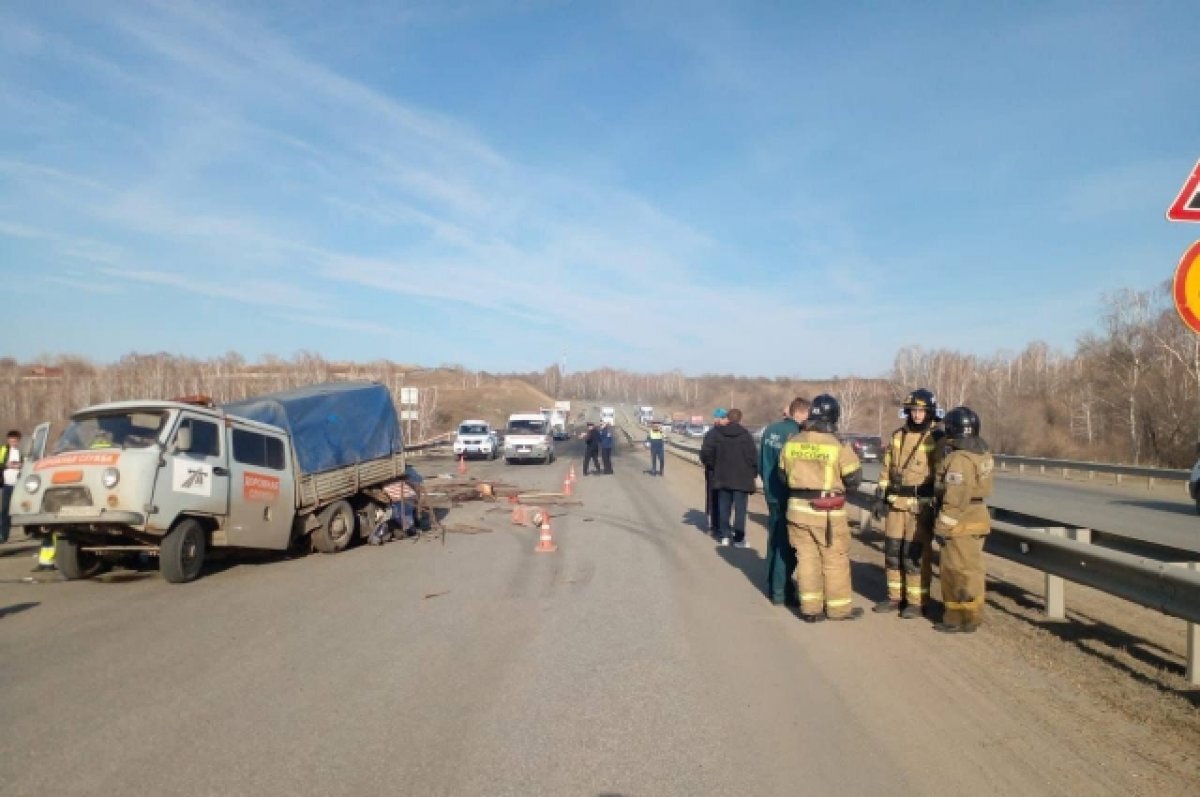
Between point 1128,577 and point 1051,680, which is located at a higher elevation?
point 1128,577

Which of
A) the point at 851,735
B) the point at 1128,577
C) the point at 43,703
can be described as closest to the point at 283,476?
the point at 43,703

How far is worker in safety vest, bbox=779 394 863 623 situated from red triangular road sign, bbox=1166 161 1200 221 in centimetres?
344

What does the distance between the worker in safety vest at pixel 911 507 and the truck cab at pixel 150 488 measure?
25.2ft

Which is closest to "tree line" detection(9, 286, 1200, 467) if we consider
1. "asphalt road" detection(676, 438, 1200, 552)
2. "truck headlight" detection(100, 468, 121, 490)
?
"asphalt road" detection(676, 438, 1200, 552)

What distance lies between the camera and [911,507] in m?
8.09

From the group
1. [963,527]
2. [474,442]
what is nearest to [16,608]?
[963,527]

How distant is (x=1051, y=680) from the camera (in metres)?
6.13

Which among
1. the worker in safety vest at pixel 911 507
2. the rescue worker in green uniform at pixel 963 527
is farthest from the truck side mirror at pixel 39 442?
the rescue worker in green uniform at pixel 963 527

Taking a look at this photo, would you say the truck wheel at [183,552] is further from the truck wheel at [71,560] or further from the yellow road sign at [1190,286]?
the yellow road sign at [1190,286]

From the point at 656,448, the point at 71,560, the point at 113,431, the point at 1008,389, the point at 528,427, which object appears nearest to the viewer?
the point at 71,560

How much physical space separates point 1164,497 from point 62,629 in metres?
25.6

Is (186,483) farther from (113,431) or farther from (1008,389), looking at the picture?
(1008,389)

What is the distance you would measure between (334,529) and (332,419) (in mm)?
1728

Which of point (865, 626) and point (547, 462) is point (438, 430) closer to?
point (547, 462)
